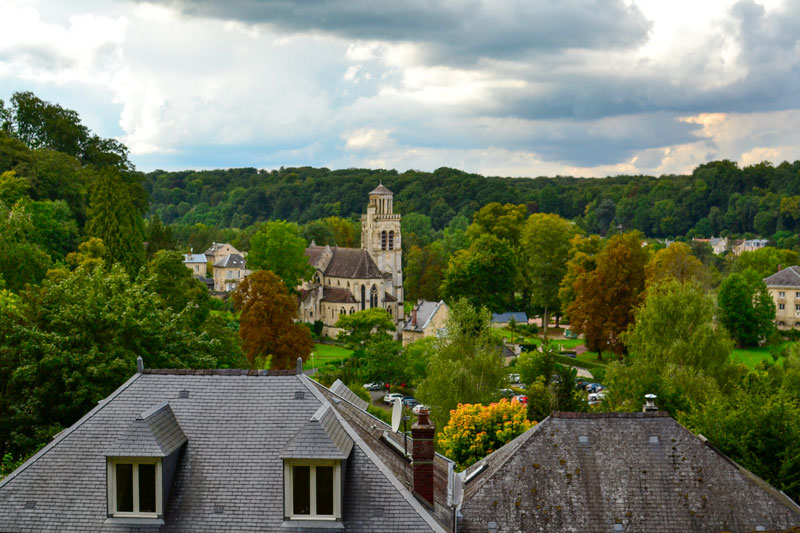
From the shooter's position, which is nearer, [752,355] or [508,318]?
[752,355]

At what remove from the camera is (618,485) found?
1930cm

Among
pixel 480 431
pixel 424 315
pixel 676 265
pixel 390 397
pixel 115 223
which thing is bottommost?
pixel 390 397

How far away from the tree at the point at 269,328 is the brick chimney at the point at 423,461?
150ft

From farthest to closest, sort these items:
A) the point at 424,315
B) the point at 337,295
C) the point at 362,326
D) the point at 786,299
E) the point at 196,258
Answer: the point at 196,258 → the point at 786,299 → the point at 337,295 → the point at 424,315 → the point at 362,326

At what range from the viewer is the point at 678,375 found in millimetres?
41094

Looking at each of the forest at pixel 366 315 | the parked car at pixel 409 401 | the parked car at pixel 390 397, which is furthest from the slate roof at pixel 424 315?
the parked car at pixel 409 401

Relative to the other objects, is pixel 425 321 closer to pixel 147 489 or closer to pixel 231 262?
pixel 231 262

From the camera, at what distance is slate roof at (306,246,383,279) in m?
100

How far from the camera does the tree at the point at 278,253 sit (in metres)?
90.8

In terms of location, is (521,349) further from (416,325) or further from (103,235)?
(103,235)

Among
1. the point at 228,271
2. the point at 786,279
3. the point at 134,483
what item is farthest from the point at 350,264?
the point at 134,483

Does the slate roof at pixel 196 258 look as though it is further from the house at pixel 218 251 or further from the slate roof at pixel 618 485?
the slate roof at pixel 618 485

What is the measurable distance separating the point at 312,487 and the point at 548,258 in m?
87.3

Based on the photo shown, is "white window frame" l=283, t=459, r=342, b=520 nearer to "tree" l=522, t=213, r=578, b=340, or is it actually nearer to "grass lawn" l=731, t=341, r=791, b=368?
"grass lawn" l=731, t=341, r=791, b=368
